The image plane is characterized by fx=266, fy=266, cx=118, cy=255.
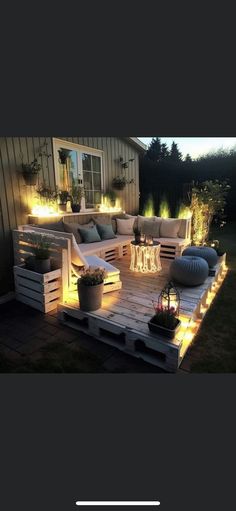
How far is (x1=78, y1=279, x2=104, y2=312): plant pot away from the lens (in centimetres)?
270

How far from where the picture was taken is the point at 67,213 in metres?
4.76

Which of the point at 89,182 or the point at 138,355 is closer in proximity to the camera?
the point at 138,355

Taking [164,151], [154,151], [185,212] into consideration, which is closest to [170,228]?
[185,212]

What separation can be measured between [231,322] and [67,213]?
3.19m

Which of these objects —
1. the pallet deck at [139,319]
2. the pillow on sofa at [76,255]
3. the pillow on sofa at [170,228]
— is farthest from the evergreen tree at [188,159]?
the pillow on sofa at [76,255]

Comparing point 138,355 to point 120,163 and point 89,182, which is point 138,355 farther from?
point 120,163

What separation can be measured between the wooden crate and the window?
193cm

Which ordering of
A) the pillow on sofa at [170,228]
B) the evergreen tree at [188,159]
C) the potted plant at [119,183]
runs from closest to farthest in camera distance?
the pillow on sofa at [170,228] < the potted plant at [119,183] < the evergreen tree at [188,159]

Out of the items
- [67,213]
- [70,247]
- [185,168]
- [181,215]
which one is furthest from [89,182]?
[185,168]

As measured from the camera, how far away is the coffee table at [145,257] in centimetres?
416

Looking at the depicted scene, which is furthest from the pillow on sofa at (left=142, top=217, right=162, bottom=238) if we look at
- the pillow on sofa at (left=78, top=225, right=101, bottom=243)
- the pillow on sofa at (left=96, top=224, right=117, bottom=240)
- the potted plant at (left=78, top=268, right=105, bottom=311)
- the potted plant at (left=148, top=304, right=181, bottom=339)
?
the potted plant at (left=148, top=304, right=181, bottom=339)

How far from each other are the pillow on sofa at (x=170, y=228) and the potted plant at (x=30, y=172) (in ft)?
8.81

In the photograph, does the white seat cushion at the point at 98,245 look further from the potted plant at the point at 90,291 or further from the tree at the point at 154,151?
the tree at the point at 154,151

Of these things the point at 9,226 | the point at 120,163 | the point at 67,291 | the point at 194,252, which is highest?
the point at 120,163
